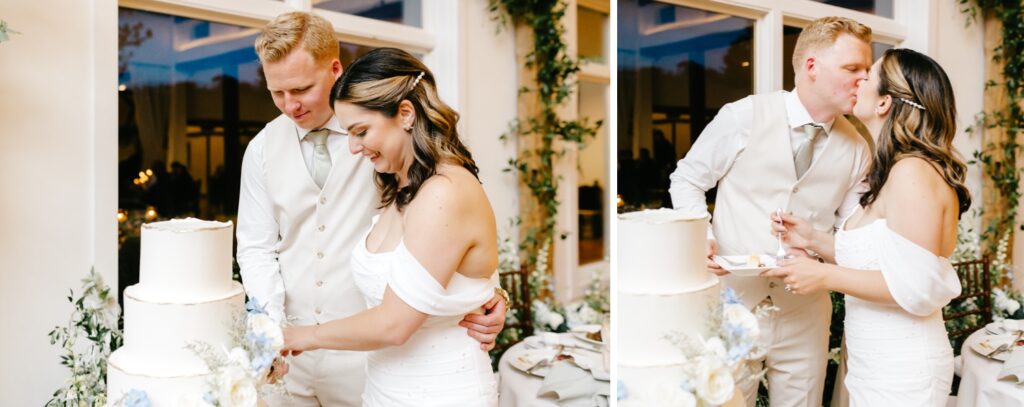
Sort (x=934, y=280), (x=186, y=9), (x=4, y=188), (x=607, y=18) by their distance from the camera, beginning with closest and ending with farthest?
(x=934, y=280) → (x=4, y=188) → (x=186, y=9) → (x=607, y=18)

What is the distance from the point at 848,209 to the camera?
163 centimetres

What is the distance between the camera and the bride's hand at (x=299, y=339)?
6.09 ft

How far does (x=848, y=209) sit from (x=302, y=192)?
1.39 metres

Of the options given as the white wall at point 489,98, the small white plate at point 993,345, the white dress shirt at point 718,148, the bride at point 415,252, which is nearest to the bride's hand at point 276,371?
the bride at point 415,252

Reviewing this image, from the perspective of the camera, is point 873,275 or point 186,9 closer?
point 873,275

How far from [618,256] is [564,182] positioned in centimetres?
62

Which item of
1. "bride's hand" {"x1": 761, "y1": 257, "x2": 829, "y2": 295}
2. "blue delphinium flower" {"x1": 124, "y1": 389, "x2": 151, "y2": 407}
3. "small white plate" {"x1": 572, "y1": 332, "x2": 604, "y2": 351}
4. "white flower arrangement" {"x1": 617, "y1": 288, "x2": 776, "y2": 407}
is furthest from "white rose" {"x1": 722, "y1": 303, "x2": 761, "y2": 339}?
"blue delphinium flower" {"x1": 124, "y1": 389, "x2": 151, "y2": 407}

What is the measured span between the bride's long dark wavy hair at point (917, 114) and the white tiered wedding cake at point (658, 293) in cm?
45

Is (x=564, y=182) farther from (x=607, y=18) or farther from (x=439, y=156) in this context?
(x=439, y=156)

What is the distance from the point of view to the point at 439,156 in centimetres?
177

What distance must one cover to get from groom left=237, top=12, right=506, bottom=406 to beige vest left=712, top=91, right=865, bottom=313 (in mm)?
936

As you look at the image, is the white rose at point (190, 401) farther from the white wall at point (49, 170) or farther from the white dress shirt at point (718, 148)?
the white dress shirt at point (718, 148)

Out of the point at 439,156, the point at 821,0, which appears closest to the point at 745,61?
the point at 821,0

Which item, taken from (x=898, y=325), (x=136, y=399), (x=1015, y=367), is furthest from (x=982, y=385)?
(x=136, y=399)
